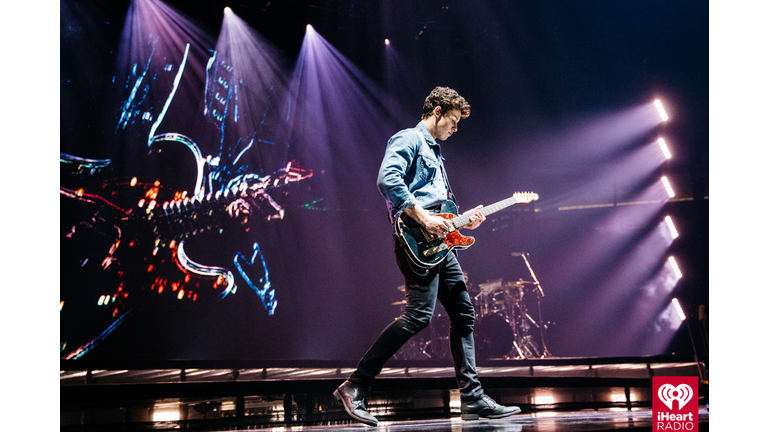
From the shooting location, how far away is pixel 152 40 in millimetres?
5836

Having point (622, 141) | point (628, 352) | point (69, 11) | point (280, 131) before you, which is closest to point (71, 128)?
point (69, 11)

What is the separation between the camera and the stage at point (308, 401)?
222 cm

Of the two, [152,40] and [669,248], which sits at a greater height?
[152,40]

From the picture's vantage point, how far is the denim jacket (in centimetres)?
203

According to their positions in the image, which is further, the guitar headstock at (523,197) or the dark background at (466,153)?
the dark background at (466,153)

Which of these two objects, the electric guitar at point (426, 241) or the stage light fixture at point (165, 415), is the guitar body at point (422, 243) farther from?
the stage light fixture at point (165, 415)

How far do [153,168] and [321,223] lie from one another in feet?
7.67

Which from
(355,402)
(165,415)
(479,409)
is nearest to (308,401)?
(165,415)

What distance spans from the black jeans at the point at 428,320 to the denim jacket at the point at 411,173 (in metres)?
0.22

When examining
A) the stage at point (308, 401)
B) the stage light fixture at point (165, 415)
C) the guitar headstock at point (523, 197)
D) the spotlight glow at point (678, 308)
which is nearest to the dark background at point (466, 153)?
the spotlight glow at point (678, 308)

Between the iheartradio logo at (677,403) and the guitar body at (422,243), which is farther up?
the guitar body at (422,243)

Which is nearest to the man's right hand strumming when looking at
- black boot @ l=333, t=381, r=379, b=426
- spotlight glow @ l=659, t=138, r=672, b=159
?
black boot @ l=333, t=381, r=379, b=426
